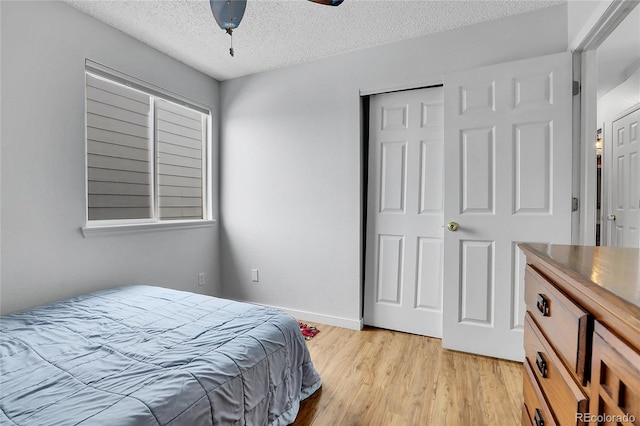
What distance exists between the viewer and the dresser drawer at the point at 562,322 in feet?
1.95

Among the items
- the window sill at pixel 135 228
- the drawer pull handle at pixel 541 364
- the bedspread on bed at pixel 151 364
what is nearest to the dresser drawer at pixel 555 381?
the drawer pull handle at pixel 541 364

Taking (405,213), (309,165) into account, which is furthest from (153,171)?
(405,213)

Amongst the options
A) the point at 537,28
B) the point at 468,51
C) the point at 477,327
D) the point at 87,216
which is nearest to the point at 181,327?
the point at 87,216

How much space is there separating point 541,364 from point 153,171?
2.90 m

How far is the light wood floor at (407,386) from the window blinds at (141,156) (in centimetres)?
183

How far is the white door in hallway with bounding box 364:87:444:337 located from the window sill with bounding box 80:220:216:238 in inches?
66.7

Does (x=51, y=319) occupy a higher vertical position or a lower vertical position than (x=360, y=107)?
lower

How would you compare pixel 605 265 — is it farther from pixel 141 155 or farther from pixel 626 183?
pixel 141 155

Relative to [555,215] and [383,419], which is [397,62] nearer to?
[555,215]

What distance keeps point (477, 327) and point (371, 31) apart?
7.62ft

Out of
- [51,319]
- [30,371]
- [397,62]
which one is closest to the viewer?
[30,371]

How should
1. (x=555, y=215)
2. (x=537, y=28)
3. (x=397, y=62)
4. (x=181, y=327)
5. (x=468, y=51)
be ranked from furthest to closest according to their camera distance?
1. (x=397, y=62)
2. (x=468, y=51)
3. (x=537, y=28)
4. (x=555, y=215)
5. (x=181, y=327)

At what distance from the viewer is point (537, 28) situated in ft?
6.76

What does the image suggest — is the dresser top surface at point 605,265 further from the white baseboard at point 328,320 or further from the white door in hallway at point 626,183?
the white baseboard at point 328,320
